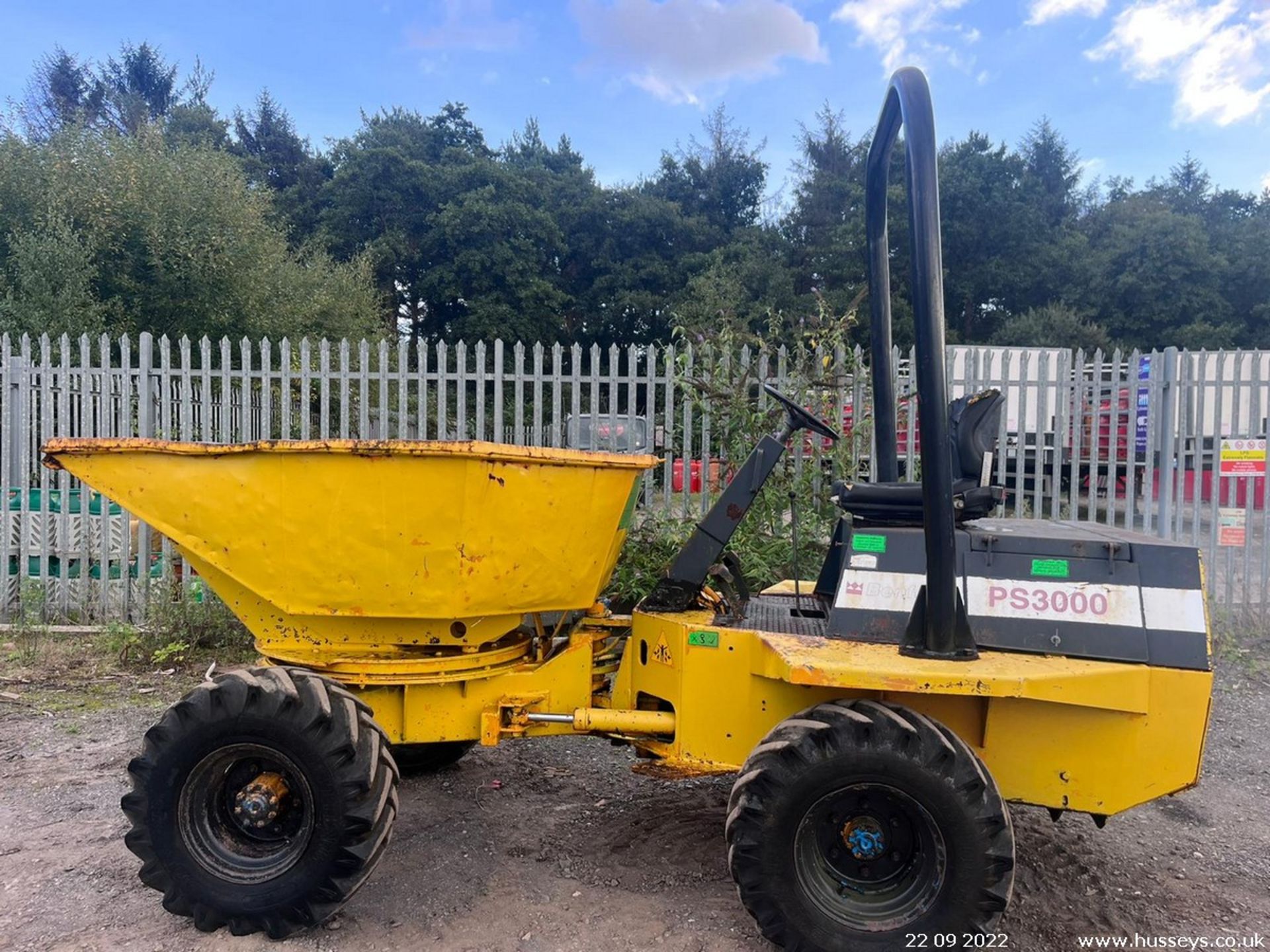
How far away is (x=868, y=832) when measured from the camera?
2707 millimetres

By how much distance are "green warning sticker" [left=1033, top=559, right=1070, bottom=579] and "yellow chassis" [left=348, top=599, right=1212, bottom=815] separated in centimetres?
28

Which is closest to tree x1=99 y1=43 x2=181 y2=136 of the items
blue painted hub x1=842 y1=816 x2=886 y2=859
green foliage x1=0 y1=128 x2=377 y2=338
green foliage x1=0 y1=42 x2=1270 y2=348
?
green foliage x1=0 y1=42 x2=1270 y2=348

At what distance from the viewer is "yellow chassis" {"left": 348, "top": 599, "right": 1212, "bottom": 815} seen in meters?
2.62

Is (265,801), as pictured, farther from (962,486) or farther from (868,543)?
(962,486)

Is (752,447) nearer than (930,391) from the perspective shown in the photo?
No

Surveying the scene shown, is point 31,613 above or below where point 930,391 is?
below

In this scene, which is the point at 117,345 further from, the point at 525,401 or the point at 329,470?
the point at 329,470

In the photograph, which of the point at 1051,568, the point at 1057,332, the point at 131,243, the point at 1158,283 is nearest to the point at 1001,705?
the point at 1051,568

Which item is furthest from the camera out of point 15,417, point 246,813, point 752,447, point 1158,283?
point 1158,283

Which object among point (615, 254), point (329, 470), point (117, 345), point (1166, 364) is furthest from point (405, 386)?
point (615, 254)

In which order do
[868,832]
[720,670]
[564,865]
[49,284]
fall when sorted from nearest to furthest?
[868,832]
[720,670]
[564,865]
[49,284]

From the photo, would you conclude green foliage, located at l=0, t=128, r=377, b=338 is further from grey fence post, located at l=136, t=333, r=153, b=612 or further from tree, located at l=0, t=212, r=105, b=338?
grey fence post, located at l=136, t=333, r=153, b=612

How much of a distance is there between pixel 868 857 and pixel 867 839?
0.21 feet

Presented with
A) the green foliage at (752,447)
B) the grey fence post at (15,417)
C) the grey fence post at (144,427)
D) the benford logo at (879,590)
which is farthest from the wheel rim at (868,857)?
the grey fence post at (15,417)
